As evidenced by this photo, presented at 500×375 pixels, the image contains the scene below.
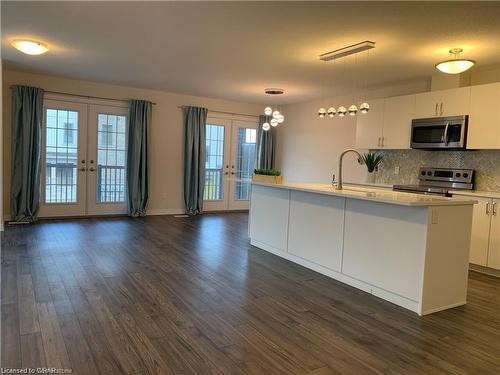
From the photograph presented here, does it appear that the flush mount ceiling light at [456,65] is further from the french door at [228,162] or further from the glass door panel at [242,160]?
the glass door panel at [242,160]

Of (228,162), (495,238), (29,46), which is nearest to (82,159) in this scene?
(29,46)

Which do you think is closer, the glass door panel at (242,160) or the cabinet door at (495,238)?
the cabinet door at (495,238)

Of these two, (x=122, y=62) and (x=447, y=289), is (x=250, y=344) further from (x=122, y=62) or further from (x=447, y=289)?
(x=122, y=62)

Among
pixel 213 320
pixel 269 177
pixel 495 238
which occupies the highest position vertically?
pixel 269 177

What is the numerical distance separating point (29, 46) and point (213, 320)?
12.8 ft

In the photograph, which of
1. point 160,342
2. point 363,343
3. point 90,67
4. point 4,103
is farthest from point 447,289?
point 4,103

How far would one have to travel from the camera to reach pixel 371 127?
5.95 metres

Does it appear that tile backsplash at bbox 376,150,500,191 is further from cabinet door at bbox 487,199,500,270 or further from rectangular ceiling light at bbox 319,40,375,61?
rectangular ceiling light at bbox 319,40,375,61

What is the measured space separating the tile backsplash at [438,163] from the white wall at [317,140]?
1.65 feet

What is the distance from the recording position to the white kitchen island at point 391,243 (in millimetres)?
3053

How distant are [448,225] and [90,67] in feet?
17.2

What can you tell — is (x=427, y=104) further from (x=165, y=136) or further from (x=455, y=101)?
(x=165, y=136)

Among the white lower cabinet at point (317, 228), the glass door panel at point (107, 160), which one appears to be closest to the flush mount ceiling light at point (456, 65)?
the white lower cabinet at point (317, 228)

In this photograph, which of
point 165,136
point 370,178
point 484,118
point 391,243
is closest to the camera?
point 391,243
